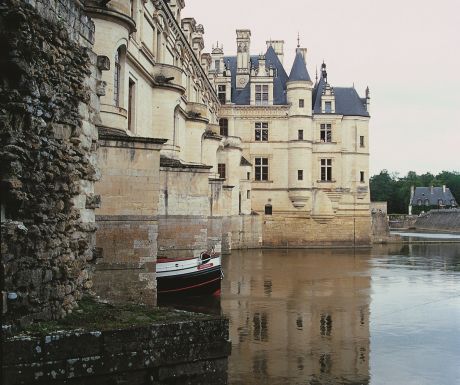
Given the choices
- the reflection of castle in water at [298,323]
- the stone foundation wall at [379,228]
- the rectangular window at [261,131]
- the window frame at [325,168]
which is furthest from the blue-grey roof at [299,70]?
the reflection of castle in water at [298,323]

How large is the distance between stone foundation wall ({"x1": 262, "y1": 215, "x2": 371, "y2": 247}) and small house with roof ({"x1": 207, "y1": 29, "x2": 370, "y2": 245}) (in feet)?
0.23

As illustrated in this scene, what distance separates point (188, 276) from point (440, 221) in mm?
74360

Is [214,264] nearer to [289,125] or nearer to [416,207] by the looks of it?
[289,125]

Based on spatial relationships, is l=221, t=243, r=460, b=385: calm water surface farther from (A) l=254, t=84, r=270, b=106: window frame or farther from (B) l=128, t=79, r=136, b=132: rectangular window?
(A) l=254, t=84, r=270, b=106: window frame

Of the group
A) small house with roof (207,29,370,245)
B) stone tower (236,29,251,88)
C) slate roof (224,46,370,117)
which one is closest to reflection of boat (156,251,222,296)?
small house with roof (207,29,370,245)

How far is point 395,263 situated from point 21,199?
91.5 feet

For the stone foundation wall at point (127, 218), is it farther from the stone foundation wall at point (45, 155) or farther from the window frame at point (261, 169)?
the window frame at point (261, 169)

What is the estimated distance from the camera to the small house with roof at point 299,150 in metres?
40.5

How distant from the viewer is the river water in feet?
31.5

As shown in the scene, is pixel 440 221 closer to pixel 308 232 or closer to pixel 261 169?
pixel 308 232

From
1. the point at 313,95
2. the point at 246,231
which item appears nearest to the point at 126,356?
the point at 246,231

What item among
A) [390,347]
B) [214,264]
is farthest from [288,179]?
[390,347]

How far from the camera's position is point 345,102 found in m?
43.0

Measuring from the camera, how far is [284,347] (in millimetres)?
11297
